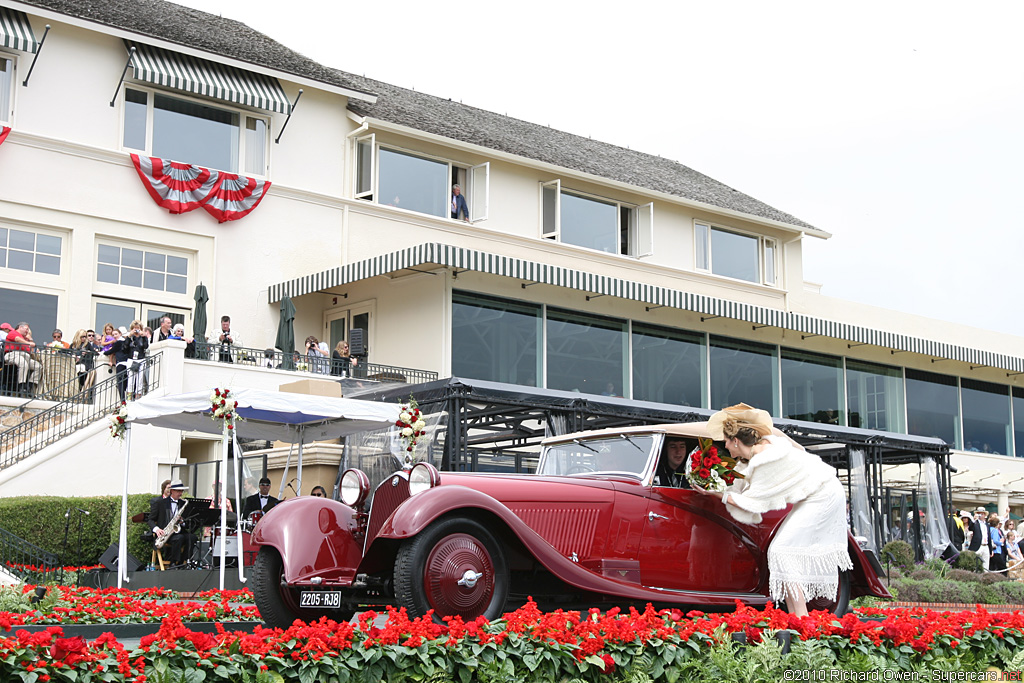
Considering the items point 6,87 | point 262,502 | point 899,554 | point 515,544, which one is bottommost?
point 899,554

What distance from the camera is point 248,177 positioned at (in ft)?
78.6

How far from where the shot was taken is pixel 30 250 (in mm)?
21516

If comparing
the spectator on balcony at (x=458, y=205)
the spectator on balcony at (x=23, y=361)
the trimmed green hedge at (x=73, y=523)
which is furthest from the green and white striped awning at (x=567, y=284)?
the trimmed green hedge at (x=73, y=523)

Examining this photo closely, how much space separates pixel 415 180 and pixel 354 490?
63.5 feet

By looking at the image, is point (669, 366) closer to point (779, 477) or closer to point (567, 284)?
point (567, 284)

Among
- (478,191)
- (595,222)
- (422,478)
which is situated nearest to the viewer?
(422,478)

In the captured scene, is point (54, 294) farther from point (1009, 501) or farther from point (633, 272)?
point (1009, 501)

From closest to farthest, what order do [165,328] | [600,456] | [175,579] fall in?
[600,456], [175,579], [165,328]

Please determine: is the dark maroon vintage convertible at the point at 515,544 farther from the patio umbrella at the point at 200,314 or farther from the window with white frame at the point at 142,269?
the window with white frame at the point at 142,269

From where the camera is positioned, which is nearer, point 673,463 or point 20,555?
point 673,463

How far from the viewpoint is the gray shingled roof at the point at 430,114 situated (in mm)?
23452

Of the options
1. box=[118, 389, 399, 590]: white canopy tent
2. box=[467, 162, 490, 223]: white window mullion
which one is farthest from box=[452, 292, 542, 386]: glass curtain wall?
box=[118, 389, 399, 590]: white canopy tent

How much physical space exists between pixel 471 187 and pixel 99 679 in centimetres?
2313

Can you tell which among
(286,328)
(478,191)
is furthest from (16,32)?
(478,191)
